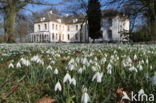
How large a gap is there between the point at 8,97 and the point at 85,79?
0.80 meters

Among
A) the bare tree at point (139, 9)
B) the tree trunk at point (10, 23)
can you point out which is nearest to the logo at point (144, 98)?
the bare tree at point (139, 9)

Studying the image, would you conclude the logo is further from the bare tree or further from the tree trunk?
the tree trunk

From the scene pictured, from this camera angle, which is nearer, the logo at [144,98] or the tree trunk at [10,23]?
the logo at [144,98]

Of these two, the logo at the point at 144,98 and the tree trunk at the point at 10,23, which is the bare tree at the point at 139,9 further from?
the logo at the point at 144,98

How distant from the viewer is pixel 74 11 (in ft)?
165

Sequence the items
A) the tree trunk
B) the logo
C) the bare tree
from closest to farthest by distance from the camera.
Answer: the logo < the bare tree < the tree trunk

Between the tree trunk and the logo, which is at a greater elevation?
the tree trunk

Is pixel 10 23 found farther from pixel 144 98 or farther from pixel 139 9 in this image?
pixel 144 98

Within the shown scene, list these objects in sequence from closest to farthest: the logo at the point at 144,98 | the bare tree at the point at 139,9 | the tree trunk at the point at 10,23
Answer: the logo at the point at 144,98 < the bare tree at the point at 139,9 < the tree trunk at the point at 10,23

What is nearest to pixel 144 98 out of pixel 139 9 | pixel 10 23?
pixel 139 9

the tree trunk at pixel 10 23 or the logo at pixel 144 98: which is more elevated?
the tree trunk at pixel 10 23

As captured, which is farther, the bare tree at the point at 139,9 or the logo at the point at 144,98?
the bare tree at the point at 139,9

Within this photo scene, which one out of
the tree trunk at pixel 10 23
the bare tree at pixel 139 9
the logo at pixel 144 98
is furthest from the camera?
A: the tree trunk at pixel 10 23

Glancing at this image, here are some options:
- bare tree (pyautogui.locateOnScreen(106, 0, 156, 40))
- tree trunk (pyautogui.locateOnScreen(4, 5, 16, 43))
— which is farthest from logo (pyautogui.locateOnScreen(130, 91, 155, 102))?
tree trunk (pyautogui.locateOnScreen(4, 5, 16, 43))
